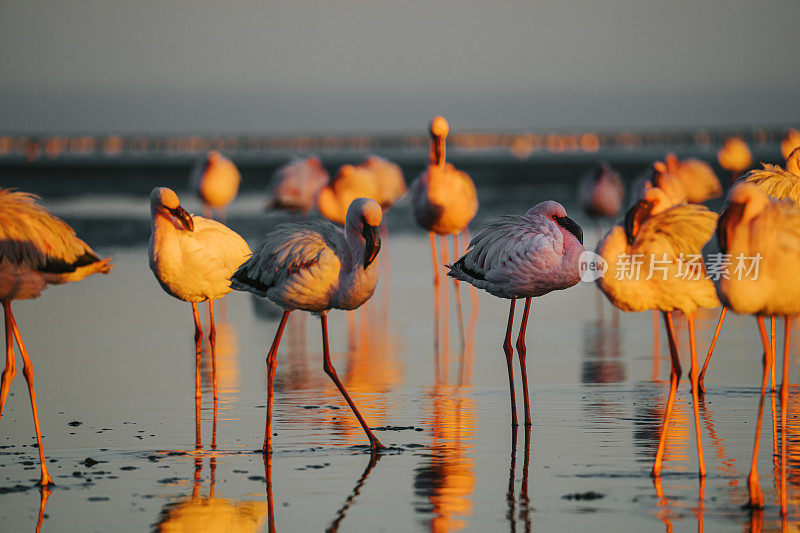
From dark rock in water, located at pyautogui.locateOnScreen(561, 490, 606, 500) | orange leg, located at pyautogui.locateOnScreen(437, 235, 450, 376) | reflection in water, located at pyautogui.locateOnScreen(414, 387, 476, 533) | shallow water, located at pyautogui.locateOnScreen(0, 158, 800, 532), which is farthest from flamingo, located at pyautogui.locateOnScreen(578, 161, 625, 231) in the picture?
dark rock in water, located at pyautogui.locateOnScreen(561, 490, 606, 500)

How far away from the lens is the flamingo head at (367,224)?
723 centimetres

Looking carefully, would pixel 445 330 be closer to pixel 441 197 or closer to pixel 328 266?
pixel 441 197

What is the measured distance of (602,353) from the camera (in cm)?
1042

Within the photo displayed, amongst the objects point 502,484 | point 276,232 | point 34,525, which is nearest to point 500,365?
point 276,232

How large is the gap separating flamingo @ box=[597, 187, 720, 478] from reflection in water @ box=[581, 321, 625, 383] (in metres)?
2.28

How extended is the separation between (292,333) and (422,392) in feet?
12.0

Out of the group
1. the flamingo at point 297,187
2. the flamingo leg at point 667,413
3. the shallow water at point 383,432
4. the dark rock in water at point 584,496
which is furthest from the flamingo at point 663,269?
the flamingo at point 297,187

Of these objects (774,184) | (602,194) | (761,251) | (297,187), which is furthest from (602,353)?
(297,187)

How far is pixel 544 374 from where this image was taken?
369 inches

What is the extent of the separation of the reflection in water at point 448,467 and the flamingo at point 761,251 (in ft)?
4.90

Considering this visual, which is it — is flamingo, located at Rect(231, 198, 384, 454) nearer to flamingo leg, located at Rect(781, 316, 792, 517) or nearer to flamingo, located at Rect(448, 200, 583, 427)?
flamingo, located at Rect(448, 200, 583, 427)

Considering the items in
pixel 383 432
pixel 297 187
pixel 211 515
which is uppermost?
pixel 297 187

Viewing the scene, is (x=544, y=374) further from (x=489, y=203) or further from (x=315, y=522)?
(x=489, y=203)

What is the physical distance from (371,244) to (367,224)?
17cm
